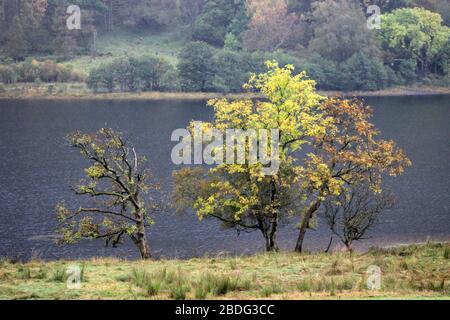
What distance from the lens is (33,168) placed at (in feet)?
241

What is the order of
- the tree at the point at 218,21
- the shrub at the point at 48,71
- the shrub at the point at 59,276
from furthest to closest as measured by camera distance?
the tree at the point at 218,21, the shrub at the point at 48,71, the shrub at the point at 59,276

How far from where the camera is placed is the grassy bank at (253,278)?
23.8m

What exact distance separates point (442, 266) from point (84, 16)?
6262 inches

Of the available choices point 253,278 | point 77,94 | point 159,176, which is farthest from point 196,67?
point 253,278

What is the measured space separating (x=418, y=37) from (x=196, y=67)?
163 feet

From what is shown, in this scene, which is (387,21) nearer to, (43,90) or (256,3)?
(256,3)

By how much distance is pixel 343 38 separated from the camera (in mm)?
160250

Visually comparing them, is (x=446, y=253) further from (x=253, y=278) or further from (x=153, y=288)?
(x=153, y=288)

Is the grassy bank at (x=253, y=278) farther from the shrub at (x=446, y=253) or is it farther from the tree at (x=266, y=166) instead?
the tree at (x=266, y=166)

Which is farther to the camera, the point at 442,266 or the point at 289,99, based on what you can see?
the point at 289,99

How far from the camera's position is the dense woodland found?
493ft

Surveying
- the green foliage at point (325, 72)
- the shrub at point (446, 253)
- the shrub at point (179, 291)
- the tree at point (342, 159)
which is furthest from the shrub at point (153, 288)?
the green foliage at point (325, 72)

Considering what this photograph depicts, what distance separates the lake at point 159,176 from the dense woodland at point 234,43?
25031mm

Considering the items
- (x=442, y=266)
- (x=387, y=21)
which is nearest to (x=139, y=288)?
(x=442, y=266)
